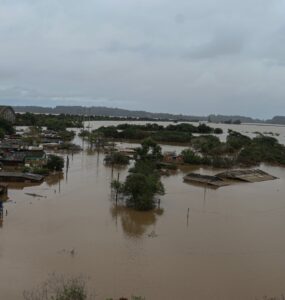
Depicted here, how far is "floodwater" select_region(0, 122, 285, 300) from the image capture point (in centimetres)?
1245

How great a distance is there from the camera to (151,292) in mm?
11867

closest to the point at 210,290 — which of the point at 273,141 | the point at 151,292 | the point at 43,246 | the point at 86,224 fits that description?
the point at 151,292

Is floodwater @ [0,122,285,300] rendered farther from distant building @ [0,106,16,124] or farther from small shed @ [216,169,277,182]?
distant building @ [0,106,16,124]

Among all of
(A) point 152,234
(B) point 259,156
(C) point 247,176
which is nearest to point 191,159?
(C) point 247,176

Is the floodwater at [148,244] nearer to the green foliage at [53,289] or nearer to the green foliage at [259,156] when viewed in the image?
the green foliage at [53,289]

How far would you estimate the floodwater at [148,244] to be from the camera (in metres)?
12.5

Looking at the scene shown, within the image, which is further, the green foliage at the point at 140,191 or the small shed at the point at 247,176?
the small shed at the point at 247,176

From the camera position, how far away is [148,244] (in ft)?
51.9

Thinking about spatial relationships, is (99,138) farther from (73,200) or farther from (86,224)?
(86,224)

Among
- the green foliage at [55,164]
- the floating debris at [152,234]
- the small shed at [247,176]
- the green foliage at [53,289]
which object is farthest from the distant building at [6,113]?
the green foliage at [53,289]

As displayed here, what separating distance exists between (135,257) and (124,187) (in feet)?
23.6

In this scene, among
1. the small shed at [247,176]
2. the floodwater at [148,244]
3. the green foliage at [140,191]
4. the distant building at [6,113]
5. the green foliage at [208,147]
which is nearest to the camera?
the floodwater at [148,244]

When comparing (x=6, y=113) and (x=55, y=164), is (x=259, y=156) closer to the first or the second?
(x=55, y=164)

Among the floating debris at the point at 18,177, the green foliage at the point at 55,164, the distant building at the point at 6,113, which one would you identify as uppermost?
the distant building at the point at 6,113
